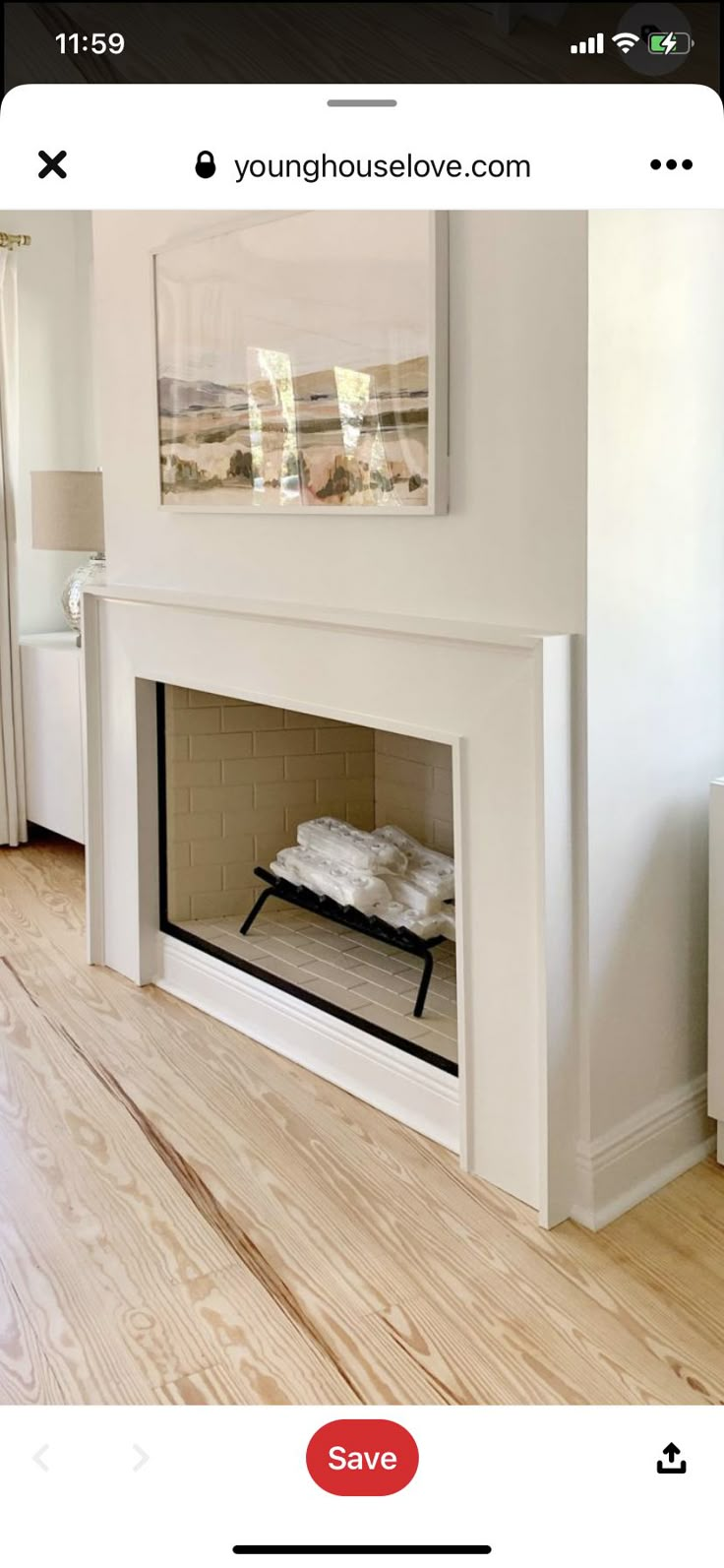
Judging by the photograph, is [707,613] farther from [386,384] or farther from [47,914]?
[47,914]

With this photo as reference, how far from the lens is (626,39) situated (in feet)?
2.41

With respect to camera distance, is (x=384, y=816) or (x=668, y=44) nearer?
(x=668, y=44)

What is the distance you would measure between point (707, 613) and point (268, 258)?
88cm

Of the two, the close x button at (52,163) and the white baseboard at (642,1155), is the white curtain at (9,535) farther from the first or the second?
the close x button at (52,163)

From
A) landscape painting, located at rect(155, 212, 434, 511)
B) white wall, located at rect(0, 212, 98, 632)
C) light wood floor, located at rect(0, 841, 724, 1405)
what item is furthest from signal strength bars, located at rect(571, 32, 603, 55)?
white wall, located at rect(0, 212, 98, 632)

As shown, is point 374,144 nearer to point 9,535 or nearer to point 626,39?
point 626,39

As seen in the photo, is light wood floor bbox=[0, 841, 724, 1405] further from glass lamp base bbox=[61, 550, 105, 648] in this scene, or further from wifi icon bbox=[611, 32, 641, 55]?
glass lamp base bbox=[61, 550, 105, 648]

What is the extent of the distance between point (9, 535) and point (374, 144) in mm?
3281

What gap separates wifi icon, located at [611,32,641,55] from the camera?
74cm

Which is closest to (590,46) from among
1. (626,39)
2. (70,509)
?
(626,39)

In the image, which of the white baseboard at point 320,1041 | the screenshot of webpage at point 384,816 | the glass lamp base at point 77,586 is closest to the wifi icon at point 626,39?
the screenshot of webpage at point 384,816

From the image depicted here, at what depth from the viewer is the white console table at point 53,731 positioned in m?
3.62

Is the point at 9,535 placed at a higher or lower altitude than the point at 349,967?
higher
